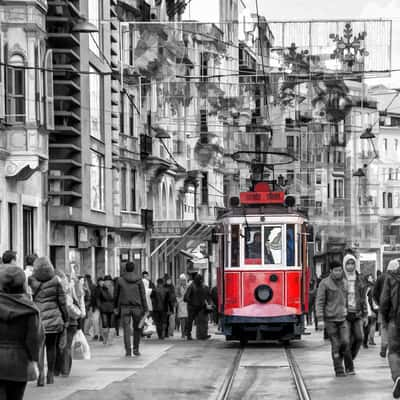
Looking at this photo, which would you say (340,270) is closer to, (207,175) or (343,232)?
(207,175)

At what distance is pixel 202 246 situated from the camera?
229 feet

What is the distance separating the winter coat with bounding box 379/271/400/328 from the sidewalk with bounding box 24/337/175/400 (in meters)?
3.87

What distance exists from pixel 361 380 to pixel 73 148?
22554mm

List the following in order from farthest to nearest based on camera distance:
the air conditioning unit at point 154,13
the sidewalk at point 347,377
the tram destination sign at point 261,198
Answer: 1. the air conditioning unit at point 154,13
2. the tram destination sign at point 261,198
3. the sidewalk at point 347,377

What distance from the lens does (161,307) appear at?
3312 cm

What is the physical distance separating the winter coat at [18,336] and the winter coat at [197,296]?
22.8m

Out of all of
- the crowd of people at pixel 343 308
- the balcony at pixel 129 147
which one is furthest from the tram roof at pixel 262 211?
the balcony at pixel 129 147

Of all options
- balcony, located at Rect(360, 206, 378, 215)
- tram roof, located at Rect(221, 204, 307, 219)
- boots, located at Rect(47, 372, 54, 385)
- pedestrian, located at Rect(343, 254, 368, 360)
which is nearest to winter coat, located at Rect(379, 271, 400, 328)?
pedestrian, located at Rect(343, 254, 368, 360)

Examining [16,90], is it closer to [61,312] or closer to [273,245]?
[273,245]

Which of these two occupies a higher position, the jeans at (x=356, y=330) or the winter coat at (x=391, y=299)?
the winter coat at (x=391, y=299)

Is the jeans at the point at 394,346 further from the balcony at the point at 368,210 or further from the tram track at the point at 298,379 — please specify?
the balcony at the point at 368,210

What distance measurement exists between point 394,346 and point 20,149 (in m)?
18.2

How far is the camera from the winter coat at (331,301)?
63.6 ft

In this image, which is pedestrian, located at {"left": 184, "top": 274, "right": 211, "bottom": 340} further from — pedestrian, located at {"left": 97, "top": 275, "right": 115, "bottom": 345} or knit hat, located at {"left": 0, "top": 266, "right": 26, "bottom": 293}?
knit hat, located at {"left": 0, "top": 266, "right": 26, "bottom": 293}
